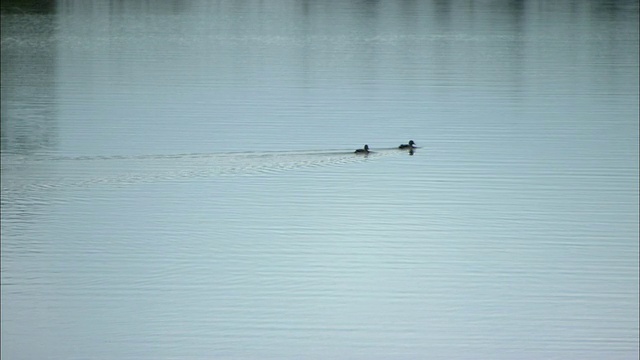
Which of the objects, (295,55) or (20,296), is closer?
(20,296)

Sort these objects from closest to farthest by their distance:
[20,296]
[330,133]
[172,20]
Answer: [20,296]
[330,133]
[172,20]

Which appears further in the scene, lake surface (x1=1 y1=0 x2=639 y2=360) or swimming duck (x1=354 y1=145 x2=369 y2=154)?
swimming duck (x1=354 y1=145 x2=369 y2=154)

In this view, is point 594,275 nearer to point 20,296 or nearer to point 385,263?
point 385,263

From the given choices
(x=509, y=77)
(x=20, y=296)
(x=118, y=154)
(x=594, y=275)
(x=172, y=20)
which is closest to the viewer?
(x=20, y=296)

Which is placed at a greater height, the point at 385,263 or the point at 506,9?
the point at 506,9

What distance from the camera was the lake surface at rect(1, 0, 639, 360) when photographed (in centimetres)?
1318

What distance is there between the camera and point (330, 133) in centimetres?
2314

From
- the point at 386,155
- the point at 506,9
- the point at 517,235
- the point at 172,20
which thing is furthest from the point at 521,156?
the point at 506,9

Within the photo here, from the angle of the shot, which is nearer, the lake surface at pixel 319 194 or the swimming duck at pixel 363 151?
the lake surface at pixel 319 194

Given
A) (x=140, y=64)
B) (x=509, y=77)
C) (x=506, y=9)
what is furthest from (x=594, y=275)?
(x=506, y=9)

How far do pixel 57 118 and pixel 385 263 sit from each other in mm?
10905

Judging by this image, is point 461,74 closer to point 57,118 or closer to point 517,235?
point 57,118

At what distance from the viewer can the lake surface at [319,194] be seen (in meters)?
13.2

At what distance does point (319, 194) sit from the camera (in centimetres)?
1839
